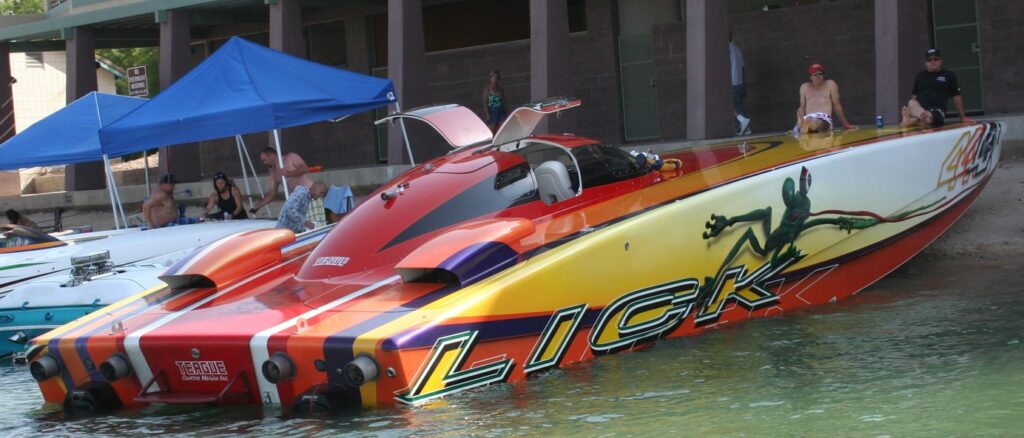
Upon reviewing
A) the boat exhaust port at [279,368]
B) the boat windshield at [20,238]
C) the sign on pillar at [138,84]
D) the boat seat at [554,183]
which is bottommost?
the boat exhaust port at [279,368]

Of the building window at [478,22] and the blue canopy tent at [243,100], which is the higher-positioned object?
the building window at [478,22]

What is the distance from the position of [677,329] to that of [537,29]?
8.96 m

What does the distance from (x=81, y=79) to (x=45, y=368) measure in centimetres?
1683

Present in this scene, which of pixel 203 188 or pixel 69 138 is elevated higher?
pixel 69 138

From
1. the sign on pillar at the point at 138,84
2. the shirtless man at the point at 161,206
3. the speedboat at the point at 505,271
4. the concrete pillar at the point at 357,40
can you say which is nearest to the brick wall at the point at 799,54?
the concrete pillar at the point at 357,40

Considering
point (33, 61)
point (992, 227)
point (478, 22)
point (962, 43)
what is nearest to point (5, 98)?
point (478, 22)

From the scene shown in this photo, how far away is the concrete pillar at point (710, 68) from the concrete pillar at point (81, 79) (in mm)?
12678

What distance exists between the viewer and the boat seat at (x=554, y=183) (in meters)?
7.42

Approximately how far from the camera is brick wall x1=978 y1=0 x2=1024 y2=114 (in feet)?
50.4

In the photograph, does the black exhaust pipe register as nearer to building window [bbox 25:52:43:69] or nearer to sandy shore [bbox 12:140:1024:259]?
sandy shore [bbox 12:140:1024:259]

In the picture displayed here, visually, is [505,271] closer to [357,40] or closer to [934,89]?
[934,89]

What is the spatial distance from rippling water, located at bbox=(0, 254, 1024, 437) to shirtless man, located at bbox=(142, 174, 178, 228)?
537 cm

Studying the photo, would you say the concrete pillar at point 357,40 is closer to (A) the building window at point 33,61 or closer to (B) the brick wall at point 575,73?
(B) the brick wall at point 575,73

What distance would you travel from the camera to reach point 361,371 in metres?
5.71
